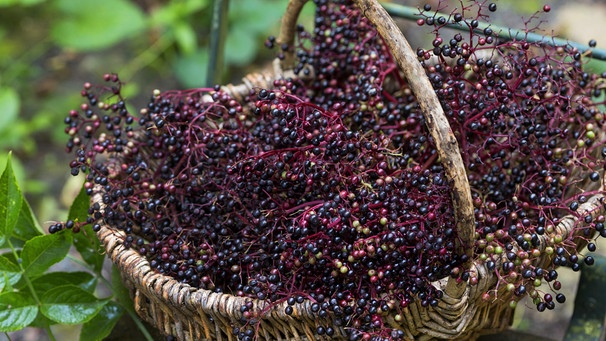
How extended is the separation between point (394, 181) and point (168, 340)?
385 millimetres

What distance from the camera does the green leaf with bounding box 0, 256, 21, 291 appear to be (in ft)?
3.23

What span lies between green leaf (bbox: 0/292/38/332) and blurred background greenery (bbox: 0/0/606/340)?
1242mm

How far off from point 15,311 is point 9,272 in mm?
55

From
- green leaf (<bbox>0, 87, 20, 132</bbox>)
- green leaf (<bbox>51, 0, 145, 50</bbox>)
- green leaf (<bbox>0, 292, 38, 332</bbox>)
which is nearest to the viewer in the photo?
green leaf (<bbox>0, 292, 38, 332</bbox>)

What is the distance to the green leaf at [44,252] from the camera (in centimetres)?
99

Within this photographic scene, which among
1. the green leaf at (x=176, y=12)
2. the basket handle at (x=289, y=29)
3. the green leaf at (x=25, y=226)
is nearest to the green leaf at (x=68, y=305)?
the green leaf at (x=25, y=226)

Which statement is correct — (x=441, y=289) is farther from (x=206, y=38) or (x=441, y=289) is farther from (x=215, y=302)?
(x=206, y=38)

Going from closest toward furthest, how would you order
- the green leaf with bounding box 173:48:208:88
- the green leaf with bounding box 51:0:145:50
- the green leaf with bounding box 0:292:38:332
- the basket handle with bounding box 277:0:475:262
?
the basket handle with bounding box 277:0:475:262 → the green leaf with bounding box 0:292:38:332 → the green leaf with bounding box 51:0:145:50 → the green leaf with bounding box 173:48:208:88

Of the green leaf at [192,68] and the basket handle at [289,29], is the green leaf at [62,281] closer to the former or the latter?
the basket handle at [289,29]

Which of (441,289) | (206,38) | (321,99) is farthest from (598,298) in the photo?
(206,38)

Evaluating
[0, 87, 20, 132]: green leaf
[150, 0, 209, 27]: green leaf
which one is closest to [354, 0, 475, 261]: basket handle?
[0, 87, 20, 132]: green leaf

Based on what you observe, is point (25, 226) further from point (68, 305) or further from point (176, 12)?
point (176, 12)

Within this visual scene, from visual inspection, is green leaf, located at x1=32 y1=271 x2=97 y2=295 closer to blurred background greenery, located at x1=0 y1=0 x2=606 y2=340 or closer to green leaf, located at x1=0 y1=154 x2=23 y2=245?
green leaf, located at x1=0 y1=154 x2=23 y2=245

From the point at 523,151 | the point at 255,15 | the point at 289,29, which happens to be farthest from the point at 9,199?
the point at 255,15
